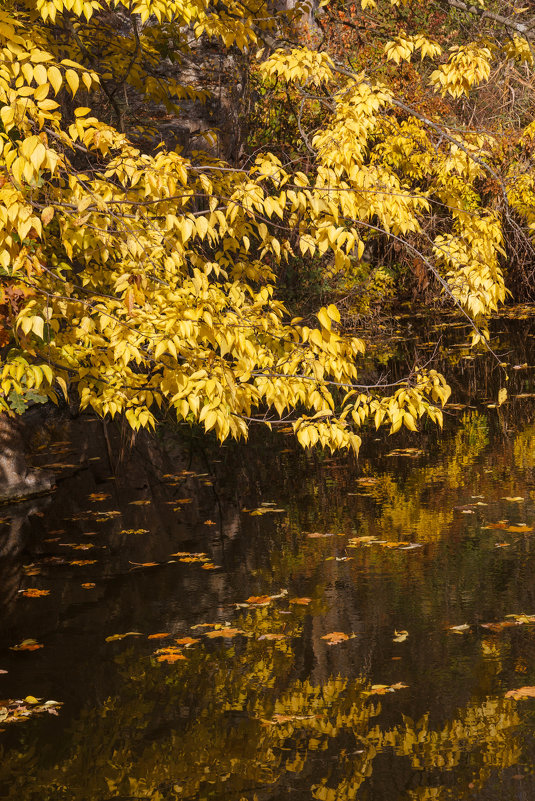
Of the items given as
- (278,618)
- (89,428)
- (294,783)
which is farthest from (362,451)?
(294,783)

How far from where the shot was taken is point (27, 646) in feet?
21.0

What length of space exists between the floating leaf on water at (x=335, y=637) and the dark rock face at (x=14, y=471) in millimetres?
5123

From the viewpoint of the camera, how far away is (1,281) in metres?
6.03

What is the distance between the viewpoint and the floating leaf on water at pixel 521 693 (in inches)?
200

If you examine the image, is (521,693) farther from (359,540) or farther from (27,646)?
(359,540)

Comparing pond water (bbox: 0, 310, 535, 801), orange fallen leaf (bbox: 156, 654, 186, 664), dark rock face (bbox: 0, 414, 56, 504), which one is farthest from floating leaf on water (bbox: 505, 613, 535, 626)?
dark rock face (bbox: 0, 414, 56, 504)

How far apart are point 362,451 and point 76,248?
16.7ft

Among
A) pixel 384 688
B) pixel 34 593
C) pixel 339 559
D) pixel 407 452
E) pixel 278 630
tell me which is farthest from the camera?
pixel 407 452

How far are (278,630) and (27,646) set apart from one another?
5.05ft

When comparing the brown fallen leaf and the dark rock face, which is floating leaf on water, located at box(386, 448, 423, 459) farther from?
the brown fallen leaf

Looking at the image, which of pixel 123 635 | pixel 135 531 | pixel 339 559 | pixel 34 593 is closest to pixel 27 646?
pixel 123 635

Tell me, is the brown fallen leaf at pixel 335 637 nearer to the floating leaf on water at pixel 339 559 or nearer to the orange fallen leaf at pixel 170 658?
the orange fallen leaf at pixel 170 658

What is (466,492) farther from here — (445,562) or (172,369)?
(172,369)

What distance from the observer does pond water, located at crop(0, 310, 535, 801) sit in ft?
15.1
